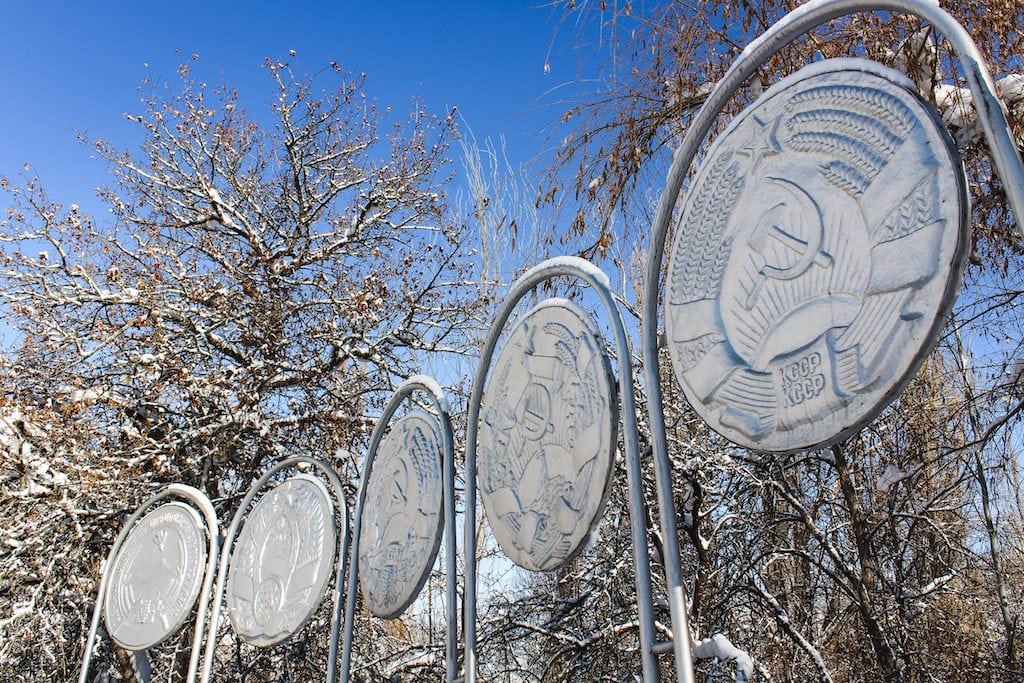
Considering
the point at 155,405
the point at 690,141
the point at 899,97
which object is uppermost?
the point at 155,405

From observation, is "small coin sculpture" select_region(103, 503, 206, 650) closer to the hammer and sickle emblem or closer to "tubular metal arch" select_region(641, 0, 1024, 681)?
"tubular metal arch" select_region(641, 0, 1024, 681)

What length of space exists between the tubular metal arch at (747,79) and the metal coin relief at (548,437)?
0.50 ft

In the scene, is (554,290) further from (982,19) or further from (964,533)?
(964,533)

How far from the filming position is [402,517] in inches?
151

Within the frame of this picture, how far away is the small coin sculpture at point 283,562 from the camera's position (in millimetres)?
4145

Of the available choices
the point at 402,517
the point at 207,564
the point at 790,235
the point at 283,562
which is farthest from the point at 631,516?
the point at 207,564

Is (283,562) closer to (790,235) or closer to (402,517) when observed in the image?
(402,517)

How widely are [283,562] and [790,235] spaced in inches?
132

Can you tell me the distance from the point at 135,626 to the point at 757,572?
4.48 metres

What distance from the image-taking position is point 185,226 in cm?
1041

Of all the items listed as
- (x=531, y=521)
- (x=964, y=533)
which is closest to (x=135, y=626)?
(x=531, y=521)

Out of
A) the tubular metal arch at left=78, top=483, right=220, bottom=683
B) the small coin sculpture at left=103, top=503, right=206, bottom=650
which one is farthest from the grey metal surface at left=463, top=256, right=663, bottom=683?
the small coin sculpture at left=103, top=503, right=206, bottom=650

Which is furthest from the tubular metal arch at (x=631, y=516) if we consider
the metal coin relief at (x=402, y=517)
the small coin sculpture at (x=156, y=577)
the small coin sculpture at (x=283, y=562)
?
the small coin sculpture at (x=156, y=577)

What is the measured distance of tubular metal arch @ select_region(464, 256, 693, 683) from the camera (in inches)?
85.6
